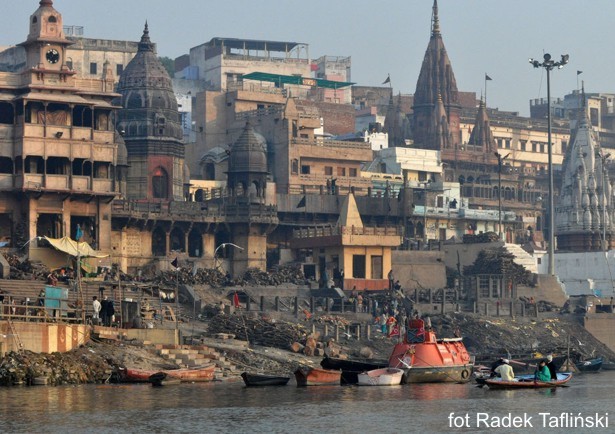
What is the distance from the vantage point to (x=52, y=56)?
88.5 metres

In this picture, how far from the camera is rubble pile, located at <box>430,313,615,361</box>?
87.4 metres

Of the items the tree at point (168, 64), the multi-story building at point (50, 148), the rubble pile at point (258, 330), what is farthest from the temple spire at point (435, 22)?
the rubble pile at point (258, 330)

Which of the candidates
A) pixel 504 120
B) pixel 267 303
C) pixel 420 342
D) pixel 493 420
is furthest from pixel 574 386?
pixel 504 120

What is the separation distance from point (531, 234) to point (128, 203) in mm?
54236

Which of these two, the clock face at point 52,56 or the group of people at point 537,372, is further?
the clock face at point 52,56

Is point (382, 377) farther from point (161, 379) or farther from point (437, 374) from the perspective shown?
point (161, 379)

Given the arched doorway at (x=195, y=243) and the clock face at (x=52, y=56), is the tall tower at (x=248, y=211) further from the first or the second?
the clock face at (x=52, y=56)

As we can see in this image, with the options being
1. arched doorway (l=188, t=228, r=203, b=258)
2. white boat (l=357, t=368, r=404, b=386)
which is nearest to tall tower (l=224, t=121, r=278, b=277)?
arched doorway (l=188, t=228, r=203, b=258)

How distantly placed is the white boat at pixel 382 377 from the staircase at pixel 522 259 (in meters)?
42.5

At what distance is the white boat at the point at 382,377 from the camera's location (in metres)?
64.4

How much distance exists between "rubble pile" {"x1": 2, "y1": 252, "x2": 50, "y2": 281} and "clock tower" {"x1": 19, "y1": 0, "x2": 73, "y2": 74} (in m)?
10.7

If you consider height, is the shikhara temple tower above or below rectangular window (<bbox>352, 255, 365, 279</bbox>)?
above

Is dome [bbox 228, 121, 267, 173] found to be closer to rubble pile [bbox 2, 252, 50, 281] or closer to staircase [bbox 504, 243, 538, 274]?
staircase [bbox 504, 243, 538, 274]

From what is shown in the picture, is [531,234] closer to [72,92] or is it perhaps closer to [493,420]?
[72,92]
